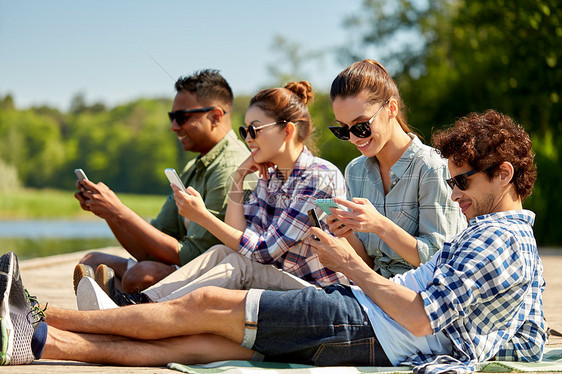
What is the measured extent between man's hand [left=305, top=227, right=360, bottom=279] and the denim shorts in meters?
0.16

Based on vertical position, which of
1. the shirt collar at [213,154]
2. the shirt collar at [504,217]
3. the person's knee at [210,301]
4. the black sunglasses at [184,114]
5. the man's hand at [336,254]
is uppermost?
the black sunglasses at [184,114]

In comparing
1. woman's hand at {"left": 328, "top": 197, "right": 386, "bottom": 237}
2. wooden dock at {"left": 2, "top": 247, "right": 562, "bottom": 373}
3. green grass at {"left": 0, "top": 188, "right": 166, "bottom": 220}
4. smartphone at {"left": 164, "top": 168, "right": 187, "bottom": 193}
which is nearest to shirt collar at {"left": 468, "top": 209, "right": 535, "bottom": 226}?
woman's hand at {"left": 328, "top": 197, "right": 386, "bottom": 237}

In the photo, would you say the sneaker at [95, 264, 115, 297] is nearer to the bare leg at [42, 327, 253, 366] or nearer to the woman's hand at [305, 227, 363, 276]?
the bare leg at [42, 327, 253, 366]

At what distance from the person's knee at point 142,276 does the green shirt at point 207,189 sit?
7.5 inches

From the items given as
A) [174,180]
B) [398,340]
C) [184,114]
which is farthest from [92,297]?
[184,114]

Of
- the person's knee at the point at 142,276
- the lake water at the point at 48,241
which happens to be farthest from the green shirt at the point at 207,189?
the lake water at the point at 48,241

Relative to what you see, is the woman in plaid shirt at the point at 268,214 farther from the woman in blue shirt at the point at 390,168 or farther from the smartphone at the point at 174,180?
the woman in blue shirt at the point at 390,168

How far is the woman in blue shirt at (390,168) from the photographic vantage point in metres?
3.67

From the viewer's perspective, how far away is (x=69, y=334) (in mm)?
3129

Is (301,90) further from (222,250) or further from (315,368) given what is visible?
(315,368)

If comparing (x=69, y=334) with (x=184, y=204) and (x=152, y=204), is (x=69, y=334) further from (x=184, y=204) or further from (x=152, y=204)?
(x=152, y=204)

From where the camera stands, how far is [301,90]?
171 inches

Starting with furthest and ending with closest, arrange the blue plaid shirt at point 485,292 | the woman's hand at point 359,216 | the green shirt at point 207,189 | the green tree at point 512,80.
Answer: the green tree at point 512,80 < the green shirt at point 207,189 < the woman's hand at point 359,216 < the blue plaid shirt at point 485,292

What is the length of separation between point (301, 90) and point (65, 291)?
9.11 ft
